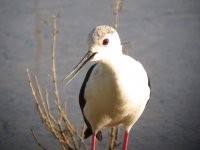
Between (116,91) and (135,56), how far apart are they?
1894 mm

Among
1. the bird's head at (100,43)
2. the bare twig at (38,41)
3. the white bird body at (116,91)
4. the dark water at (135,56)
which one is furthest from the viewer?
the bare twig at (38,41)

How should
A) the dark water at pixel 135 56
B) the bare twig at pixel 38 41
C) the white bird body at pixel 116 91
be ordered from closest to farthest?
the white bird body at pixel 116 91
the dark water at pixel 135 56
the bare twig at pixel 38 41

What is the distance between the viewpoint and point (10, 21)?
5.34m

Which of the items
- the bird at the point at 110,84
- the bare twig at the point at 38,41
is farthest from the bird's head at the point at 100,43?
the bare twig at the point at 38,41

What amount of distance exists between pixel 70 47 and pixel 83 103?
1915 millimetres

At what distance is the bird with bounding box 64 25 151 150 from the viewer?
2.45m

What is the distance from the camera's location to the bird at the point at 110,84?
245 centimetres

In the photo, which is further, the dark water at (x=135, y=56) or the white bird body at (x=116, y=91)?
the dark water at (x=135, y=56)

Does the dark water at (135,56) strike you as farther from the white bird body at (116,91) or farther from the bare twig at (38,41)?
the white bird body at (116,91)

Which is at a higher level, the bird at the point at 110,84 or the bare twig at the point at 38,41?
the bird at the point at 110,84

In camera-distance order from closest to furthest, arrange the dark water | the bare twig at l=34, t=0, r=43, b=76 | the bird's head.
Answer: the bird's head < the dark water < the bare twig at l=34, t=0, r=43, b=76

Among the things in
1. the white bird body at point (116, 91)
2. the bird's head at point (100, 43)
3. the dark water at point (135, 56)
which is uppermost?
the bird's head at point (100, 43)

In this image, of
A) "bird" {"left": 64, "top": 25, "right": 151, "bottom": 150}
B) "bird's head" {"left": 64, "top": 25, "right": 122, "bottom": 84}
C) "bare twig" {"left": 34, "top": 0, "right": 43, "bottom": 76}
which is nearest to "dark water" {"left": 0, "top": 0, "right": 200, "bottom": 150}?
"bare twig" {"left": 34, "top": 0, "right": 43, "bottom": 76}

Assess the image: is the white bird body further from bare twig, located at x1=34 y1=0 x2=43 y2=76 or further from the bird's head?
bare twig, located at x1=34 y1=0 x2=43 y2=76
